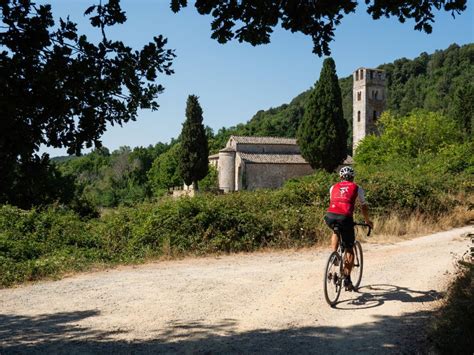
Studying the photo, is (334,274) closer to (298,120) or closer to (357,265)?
(357,265)

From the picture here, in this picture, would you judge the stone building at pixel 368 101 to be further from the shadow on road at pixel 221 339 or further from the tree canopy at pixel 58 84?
the tree canopy at pixel 58 84

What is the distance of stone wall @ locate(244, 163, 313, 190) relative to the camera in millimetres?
55719

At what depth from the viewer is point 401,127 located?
45875 mm

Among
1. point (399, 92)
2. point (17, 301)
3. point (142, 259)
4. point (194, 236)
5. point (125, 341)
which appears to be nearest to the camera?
point (125, 341)

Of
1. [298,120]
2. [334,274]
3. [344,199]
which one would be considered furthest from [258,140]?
[334,274]

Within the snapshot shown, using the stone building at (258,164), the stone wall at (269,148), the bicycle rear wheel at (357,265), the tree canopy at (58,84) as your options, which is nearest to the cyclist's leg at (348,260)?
the bicycle rear wheel at (357,265)

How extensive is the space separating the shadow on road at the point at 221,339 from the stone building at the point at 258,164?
4917 cm

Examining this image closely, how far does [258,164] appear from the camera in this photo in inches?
2205

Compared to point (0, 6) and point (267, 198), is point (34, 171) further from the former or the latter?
point (267, 198)

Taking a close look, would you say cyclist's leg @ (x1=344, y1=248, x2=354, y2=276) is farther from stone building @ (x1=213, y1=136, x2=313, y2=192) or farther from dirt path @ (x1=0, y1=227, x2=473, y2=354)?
stone building @ (x1=213, y1=136, x2=313, y2=192)

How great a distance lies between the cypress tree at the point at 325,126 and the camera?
45.3 metres

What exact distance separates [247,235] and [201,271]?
2.39m

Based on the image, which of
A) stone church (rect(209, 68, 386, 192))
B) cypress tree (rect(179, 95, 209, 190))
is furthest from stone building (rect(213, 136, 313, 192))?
cypress tree (rect(179, 95, 209, 190))

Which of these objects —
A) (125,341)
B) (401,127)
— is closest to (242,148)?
(401,127)
